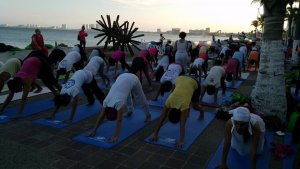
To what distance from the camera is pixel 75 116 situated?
5730 millimetres

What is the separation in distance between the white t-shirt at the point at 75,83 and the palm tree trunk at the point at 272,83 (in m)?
3.50

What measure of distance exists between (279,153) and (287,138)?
82 centimetres

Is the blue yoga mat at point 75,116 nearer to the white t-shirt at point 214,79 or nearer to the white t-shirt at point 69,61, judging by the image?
the white t-shirt at point 69,61

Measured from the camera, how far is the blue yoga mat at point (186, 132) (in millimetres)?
4500

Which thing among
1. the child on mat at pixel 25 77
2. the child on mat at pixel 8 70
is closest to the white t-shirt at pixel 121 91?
the child on mat at pixel 25 77

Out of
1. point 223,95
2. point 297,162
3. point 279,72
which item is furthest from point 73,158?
point 223,95

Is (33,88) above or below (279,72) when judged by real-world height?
below

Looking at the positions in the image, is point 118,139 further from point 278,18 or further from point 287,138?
point 278,18

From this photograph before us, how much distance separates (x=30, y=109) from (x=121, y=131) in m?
2.37

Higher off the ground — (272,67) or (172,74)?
(272,67)

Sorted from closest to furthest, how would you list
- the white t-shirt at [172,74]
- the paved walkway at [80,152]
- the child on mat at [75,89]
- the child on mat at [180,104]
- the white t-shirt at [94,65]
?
1. the paved walkway at [80,152]
2. the child on mat at [180,104]
3. the child on mat at [75,89]
4. the white t-shirt at [172,74]
5. the white t-shirt at [94,65]

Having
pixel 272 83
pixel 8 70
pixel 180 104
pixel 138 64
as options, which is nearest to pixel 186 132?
pixel 180 104

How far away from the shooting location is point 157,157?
13.2ft

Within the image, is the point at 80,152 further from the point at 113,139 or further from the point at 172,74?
the point at 172,74
